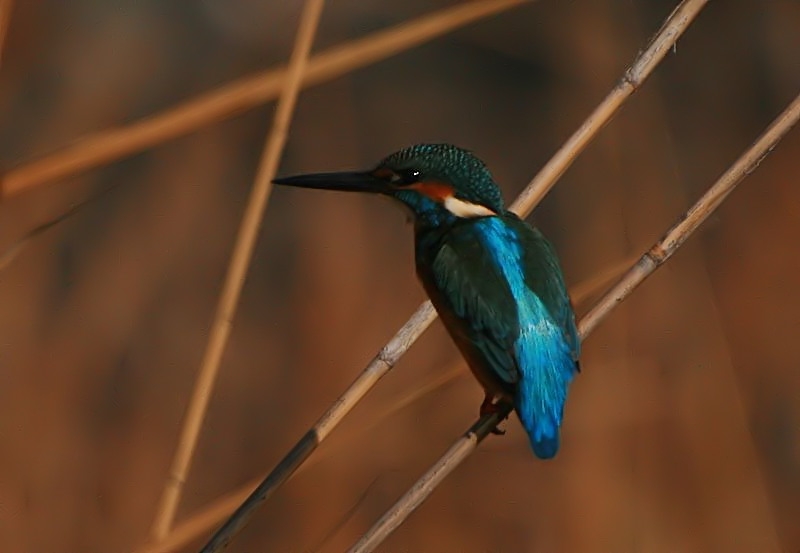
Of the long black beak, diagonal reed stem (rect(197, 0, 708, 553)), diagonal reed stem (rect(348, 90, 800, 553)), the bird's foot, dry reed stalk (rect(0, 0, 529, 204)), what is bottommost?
the bird's foot

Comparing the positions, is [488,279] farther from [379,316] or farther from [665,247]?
[379,316]

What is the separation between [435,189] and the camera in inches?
77.7

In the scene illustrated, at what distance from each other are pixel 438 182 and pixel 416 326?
35cm

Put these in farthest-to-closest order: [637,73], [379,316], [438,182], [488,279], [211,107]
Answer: [379,316], [438,182], [488,279], [637,73], [211,107]

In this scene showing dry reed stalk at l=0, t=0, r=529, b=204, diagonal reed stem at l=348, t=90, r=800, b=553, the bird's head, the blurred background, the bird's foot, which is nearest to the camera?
dry reed stalk at l=0, t=0, r=529, b=204

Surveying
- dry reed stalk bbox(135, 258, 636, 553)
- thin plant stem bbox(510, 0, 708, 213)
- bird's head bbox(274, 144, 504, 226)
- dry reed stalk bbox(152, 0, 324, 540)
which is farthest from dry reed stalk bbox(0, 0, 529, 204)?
dry reed stalk bbox(135, 258, 636, 553)

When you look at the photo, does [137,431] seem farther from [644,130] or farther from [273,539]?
[644,130]

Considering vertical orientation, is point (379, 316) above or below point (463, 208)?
below

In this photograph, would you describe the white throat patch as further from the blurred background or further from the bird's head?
the blurred background

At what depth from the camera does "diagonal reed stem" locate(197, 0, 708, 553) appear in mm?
1490

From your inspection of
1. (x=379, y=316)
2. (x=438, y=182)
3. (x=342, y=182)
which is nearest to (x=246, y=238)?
→ (x=342, y=182)

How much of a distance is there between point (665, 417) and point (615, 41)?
2.80 feet

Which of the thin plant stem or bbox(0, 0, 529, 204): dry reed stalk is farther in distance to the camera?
the thin plant stem

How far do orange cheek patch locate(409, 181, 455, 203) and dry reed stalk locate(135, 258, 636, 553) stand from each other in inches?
10.3
